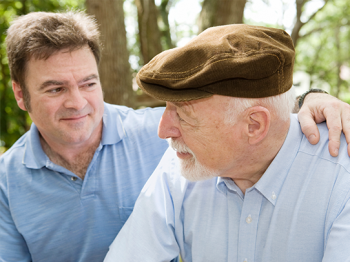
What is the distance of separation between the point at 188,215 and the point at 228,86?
0.70 m

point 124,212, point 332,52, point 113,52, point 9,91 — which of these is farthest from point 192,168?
point 332,52

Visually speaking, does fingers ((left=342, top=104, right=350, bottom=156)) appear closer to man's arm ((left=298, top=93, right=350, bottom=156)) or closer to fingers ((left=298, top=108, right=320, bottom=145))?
man's arm ((left=298, top=93, right=350, bottom=156))

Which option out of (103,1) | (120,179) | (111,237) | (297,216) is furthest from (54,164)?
(103,1)

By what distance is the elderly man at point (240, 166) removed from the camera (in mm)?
1328

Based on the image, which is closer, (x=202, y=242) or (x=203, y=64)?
(x=203, y=64)

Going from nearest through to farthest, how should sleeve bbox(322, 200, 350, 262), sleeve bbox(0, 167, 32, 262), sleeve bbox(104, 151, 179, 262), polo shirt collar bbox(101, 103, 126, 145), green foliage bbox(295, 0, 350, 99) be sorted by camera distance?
sleeve bbox(322, 200, 350, 262)
sleeve bbox(104, 151, 179, 262)
sleeve bbox(0, 167, 32, 262)
polo shirt collar bbox(101, 103, 126, 145)
green foliage bbox(295, 0, 350, 99)

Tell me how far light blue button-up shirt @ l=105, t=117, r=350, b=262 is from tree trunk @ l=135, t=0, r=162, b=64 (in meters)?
4.64

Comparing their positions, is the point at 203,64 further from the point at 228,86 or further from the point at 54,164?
the point at 54,164

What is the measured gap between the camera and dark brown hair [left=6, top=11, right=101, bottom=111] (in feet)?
6.60

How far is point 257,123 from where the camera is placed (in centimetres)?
143

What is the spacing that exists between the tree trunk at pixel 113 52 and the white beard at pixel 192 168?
242 cm

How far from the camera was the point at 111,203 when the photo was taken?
2.11m

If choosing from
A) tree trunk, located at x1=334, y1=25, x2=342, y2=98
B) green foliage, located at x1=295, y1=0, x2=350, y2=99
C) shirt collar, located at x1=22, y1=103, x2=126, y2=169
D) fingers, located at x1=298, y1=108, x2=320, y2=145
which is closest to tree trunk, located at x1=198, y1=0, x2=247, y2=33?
shirt collar, located at x1=22, y1=103, x2=126, y2=169

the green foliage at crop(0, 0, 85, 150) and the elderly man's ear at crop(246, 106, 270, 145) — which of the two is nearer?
the elderly man's ear at crop(246, 106, 270, 145)
